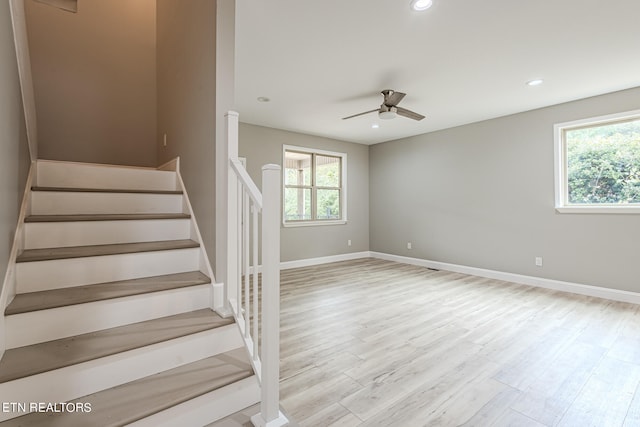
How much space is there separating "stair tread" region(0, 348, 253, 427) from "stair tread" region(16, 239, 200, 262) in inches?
30.1

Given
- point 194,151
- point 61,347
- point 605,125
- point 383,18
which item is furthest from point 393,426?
point 605,125

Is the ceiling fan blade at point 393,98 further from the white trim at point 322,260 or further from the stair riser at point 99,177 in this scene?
the white trim at point 322,260

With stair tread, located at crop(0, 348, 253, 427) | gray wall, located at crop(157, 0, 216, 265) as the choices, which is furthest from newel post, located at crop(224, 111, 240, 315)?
stair tread, located at crop(0, 348, 253, 427)

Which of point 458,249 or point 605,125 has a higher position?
point 605,125

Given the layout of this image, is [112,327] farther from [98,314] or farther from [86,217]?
[86,217]

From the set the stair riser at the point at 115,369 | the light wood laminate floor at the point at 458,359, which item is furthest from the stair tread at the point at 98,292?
the light wood laminate floor at the point at 458,359

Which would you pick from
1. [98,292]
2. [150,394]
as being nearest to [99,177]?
[98,292]

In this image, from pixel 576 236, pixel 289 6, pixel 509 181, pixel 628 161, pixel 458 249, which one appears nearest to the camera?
pixel 289 6

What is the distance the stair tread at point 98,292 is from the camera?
1.35 m

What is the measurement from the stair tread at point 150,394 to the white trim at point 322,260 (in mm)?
3767

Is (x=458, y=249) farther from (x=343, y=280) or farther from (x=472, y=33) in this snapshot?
(x=472, y=33)

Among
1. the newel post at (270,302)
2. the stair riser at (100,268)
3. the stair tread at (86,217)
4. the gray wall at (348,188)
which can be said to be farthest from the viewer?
the gray wall at (348,188)

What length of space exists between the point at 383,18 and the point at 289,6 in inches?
28.3

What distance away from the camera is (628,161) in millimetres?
3541
